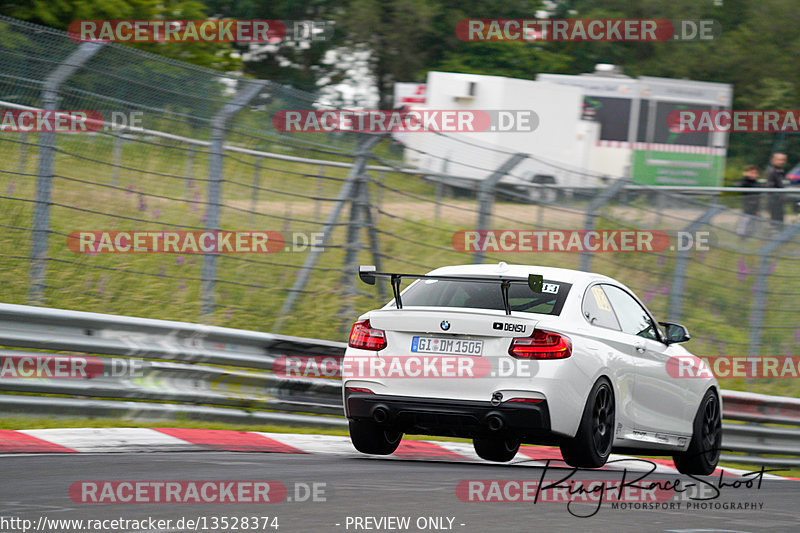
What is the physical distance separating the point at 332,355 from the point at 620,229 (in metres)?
4.72

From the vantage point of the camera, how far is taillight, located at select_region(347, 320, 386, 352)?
823cm

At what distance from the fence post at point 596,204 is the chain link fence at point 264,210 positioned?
2cm

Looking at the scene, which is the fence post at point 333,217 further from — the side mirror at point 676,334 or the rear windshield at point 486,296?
the side mirror at point 676,334

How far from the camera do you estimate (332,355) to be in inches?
425

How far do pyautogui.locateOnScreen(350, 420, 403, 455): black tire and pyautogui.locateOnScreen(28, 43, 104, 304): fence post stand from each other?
3181mm

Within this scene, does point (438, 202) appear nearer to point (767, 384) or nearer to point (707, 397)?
point (707, 397)

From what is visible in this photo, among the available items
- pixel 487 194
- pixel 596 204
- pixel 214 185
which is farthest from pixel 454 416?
pixel 596 204

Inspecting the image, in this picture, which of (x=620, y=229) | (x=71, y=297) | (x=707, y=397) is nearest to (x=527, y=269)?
(x=707, y=397)

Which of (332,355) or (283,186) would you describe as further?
(283,186)

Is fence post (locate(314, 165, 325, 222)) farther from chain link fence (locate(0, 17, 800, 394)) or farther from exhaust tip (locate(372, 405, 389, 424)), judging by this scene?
exhaust tip (locate(372, 405, 389, 424))

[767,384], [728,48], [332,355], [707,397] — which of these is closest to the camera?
[707,397]

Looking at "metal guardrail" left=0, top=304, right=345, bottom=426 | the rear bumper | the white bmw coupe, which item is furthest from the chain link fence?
the rear bumper

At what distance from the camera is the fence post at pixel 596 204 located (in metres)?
13.6

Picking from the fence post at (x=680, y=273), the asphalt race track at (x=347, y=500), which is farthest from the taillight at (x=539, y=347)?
the fence post at (x=680, y=273)
